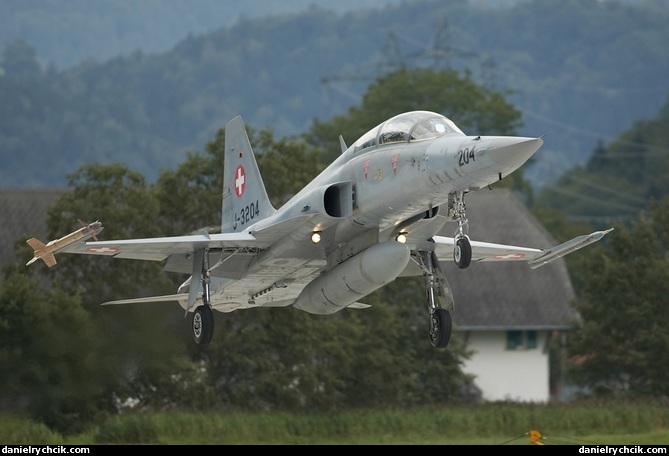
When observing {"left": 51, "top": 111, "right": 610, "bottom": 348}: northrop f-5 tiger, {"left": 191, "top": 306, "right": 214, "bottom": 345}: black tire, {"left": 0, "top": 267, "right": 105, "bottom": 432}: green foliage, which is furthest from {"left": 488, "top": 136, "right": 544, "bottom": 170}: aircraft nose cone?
{"left": 0, "top": 267, "right": 105, "bottom": 432}: green foliage

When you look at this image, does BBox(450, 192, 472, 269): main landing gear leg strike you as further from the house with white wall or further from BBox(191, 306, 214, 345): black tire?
the house with white wall

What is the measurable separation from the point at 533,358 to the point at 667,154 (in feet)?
203

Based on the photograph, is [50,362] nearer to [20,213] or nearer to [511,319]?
[20,213]

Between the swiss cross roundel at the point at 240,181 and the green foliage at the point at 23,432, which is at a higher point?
the swiss cross roundel at the point at 240,181

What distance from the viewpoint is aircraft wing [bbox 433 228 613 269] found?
2031 centimetres

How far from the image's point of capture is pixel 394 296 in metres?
37.5

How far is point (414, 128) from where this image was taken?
19453mm

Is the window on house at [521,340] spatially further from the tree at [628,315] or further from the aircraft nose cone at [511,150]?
the aircraft nose cone at [511,150]

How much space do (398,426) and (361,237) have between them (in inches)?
433

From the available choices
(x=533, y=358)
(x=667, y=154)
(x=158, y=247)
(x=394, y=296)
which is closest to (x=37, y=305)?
(x=158, y=247)

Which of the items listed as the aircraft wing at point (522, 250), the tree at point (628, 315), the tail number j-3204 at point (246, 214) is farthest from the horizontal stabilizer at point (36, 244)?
the tree at point (628, 315)

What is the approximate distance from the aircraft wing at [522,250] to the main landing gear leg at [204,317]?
3.48 meters

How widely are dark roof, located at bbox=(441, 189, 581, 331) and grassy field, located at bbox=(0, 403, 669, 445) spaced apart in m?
9.79

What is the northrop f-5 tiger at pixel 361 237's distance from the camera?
18.6m
